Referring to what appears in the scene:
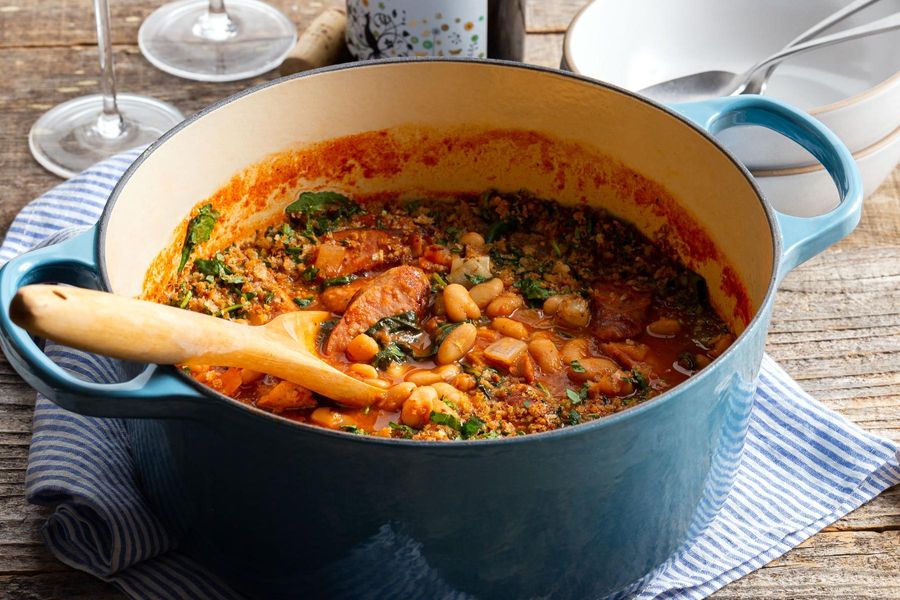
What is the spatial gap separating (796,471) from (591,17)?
4.01ft

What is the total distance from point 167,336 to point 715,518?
1.05m

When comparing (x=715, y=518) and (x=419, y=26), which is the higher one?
(x=419, y=26)

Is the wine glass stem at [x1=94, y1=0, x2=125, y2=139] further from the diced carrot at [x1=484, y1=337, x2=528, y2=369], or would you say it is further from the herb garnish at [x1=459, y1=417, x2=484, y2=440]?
the herb garnish at [x1=459, y1=417, x2=484, y2=440]

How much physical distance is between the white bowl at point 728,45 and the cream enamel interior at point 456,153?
0.42 metres

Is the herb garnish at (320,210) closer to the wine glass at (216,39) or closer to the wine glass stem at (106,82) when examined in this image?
the wine glass stem at (106,82)

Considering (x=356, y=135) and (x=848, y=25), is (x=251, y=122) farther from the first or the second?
(x=848, y=25)

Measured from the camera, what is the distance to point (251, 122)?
2205mm

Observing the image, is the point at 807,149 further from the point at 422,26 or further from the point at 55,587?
the point at 55,587

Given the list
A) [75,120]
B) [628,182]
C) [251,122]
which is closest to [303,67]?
[75,120]

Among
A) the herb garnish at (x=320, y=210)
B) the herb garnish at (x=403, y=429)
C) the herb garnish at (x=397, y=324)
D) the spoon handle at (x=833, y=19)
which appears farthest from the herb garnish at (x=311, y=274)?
the spoon handle at (x=833, y=19)

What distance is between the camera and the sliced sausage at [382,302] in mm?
2150

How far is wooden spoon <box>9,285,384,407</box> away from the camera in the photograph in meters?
1.39

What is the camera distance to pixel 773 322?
2547 mm

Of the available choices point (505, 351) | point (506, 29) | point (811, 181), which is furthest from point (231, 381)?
point (506, 29)
